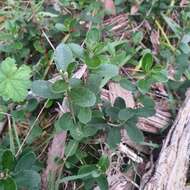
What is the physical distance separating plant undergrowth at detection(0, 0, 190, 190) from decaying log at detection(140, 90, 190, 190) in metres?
0.06

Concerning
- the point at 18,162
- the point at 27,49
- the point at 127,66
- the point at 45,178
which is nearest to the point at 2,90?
the point at 18,162

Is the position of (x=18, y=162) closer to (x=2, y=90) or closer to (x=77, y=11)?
(x=2, y=90)

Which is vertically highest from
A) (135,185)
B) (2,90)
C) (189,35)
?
(2,90)

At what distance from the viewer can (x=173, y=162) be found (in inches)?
56.0

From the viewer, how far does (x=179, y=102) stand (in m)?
1.63

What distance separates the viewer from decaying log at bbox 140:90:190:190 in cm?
138

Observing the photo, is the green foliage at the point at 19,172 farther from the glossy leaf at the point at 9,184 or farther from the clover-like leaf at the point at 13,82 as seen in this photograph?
the clover-like leaf at the point at 13,82

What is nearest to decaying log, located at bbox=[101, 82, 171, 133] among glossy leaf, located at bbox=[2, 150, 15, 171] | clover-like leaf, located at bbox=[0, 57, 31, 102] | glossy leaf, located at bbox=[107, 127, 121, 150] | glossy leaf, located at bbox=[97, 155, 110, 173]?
glossy leaf, located at bbox=[107, 127, 121, 150]

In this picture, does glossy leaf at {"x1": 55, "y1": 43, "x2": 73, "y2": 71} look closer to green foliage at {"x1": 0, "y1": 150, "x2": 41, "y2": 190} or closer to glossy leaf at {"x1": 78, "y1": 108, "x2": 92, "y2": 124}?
glossy leaf at {"x1": 78, "y1": 108, "x2": 92, "y2": 124}

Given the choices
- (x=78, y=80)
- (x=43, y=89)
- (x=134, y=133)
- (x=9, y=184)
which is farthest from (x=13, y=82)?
(x=134, y=133)

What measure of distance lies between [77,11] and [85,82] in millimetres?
636

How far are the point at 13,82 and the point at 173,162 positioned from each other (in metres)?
0.58

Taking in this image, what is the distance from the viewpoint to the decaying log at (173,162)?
1.38m

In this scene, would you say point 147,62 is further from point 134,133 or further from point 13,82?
point 13,82
